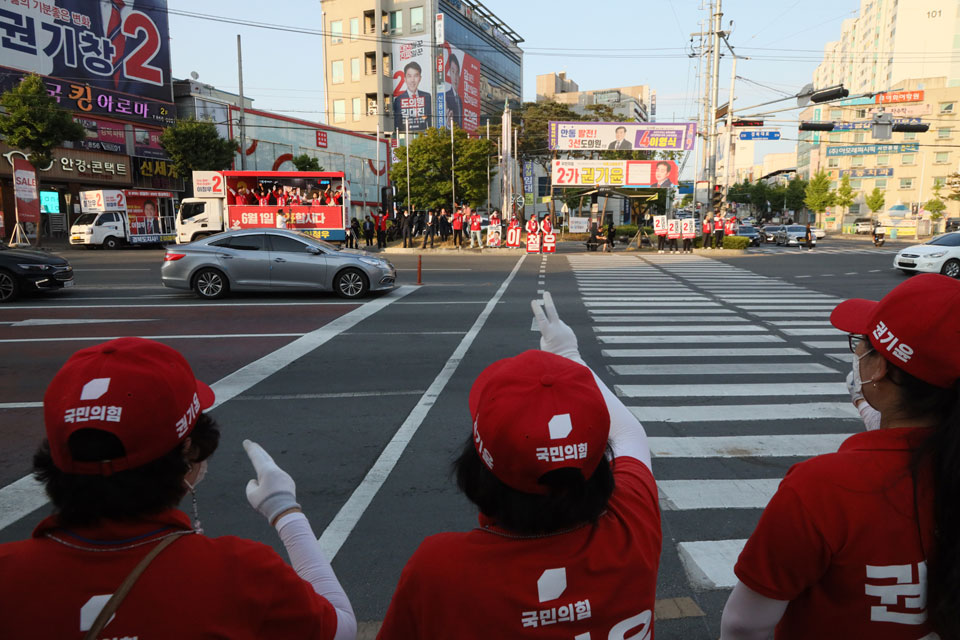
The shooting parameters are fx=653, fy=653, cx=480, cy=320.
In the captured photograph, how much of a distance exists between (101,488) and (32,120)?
37117mm

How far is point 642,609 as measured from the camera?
156cm

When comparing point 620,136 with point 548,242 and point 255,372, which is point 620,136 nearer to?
point 548,242

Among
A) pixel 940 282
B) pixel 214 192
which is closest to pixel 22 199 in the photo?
pixel 214 192

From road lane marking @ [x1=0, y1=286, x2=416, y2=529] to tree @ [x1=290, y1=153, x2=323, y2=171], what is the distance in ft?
106

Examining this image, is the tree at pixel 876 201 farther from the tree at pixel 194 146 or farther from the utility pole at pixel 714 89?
the tree at pixel 194 146

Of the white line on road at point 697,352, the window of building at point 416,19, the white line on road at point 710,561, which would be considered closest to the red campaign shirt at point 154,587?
the white line on road at point 710,561

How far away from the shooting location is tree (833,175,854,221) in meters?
86.1

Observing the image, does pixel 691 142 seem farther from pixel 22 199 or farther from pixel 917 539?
pixel 917 539

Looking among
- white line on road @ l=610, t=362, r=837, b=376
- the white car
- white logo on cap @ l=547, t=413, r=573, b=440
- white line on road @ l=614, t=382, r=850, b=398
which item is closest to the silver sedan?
white line on road @ l=610, t=362, r=837, b=376

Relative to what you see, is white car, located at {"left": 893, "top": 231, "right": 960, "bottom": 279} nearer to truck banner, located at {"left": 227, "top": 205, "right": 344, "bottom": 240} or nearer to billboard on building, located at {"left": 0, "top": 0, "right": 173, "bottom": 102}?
truck banner, located at {"left": 227, "top": 205, "right": 344, "bottom": 240}

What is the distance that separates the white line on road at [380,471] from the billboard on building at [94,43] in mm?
37685

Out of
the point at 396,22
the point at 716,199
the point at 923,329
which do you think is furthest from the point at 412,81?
the point at 923,329

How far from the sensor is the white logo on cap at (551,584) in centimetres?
143

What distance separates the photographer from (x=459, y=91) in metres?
79.9
